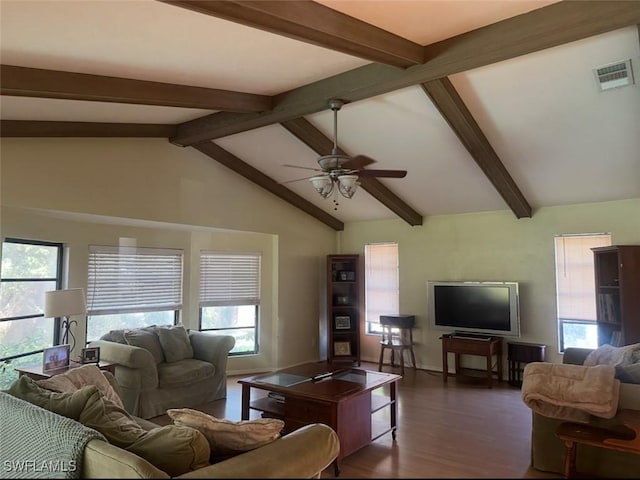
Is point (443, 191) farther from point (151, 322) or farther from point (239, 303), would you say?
point (151, 322)

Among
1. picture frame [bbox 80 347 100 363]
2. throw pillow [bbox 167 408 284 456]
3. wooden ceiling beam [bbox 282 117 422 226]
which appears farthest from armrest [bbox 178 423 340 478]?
wooden ceiling beam [bbox 282 117 422 226]

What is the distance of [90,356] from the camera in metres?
4.14

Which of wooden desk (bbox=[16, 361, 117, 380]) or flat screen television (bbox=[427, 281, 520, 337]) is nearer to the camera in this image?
wooden desk (bbox=[16, 361, 117, 380])

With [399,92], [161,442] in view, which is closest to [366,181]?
[399,92]

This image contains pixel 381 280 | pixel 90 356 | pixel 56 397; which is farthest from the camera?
pixel 381 280

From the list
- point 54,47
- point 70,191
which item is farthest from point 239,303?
point 54,47

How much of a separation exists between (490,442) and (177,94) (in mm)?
4076

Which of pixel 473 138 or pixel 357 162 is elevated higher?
pixel 473 138

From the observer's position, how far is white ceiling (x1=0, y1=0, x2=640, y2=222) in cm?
269

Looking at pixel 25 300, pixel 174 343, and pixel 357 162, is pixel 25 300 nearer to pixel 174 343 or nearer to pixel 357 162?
pixel 174 343

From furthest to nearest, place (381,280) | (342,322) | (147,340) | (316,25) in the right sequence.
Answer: (381,280) < (342,322) < (147,340) < (316,25)

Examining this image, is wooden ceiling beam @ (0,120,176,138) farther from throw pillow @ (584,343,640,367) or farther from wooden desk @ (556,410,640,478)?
throw pillow @ (584,343,640,367)

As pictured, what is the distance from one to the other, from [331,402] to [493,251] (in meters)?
3.94

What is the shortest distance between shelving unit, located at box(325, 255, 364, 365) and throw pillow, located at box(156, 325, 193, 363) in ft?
8.65
